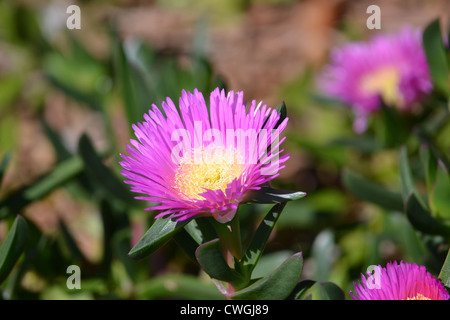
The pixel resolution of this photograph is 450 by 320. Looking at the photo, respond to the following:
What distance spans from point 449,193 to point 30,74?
1.34m

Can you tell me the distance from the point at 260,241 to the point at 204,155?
0.37 feet

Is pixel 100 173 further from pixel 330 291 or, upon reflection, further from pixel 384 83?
pixel 384 83

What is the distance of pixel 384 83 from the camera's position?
45.8 inches

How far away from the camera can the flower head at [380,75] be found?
1.06 m

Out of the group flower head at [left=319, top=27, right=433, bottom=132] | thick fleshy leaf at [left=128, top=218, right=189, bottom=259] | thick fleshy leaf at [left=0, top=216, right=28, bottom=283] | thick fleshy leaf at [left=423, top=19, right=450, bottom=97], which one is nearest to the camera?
thick fleshy leaf at [left=128, top=218, right=189, bottom=259]

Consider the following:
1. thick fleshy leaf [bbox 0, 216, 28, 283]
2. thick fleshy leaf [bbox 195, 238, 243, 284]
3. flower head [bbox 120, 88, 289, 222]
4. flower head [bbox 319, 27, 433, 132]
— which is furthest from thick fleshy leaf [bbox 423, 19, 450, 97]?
thick fleshy leaf [bbox 0, 216, 28, 283]

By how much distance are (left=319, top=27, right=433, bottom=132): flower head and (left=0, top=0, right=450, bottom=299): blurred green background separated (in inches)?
2.3

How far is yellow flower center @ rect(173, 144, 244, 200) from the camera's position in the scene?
1.91 feet

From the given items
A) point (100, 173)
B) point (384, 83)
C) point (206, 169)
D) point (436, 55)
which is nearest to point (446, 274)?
point (206, 169)

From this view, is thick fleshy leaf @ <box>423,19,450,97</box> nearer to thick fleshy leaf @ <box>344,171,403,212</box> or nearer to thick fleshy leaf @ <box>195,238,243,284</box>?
thick fleshy leaf @ <box>344,171,403,212</box>

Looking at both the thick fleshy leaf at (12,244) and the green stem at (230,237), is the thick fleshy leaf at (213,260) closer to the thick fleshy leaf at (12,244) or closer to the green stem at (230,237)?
the green stem at (230,237)

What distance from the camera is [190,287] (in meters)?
0.82

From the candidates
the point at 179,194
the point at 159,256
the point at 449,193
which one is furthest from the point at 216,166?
the point at 159,256
